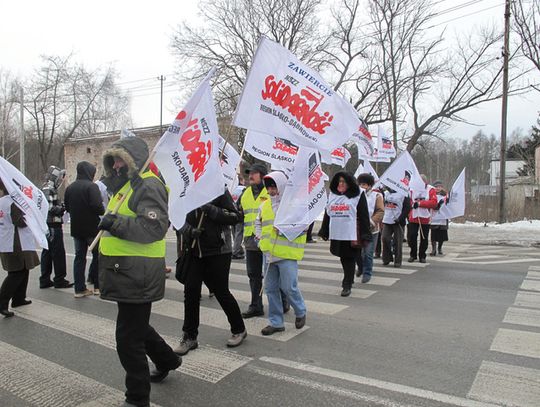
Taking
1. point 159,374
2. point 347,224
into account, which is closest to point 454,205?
point 347,224

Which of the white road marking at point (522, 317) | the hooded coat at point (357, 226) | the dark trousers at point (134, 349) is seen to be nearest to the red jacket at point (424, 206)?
the hooded coat at point (357, 226)

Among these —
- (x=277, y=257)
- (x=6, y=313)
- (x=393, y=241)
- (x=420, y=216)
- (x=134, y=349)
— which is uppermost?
(x=420, y=216)

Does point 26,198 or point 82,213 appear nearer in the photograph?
point 26,198

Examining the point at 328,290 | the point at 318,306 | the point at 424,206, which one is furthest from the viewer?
the point at 424,206

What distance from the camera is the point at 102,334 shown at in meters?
5.01

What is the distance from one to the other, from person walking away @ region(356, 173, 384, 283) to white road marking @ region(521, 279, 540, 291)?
249cm

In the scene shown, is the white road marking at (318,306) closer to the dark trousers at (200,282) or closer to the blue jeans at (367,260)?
the blue jeans at (367,260)

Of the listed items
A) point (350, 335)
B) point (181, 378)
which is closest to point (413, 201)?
point (350, 335)

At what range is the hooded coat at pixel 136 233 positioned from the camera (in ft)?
10.2

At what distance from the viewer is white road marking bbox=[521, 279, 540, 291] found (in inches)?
288

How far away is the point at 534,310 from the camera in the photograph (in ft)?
19.7

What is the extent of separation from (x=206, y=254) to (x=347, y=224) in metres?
3.15

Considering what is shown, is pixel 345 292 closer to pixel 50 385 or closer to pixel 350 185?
pixel 350 185

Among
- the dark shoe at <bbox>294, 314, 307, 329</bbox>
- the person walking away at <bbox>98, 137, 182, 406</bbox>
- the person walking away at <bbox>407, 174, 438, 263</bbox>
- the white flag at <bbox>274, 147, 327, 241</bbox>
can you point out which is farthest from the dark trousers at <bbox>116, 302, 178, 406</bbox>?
the person walking away at <bbox>407, 174, 438, 263</bbox>
